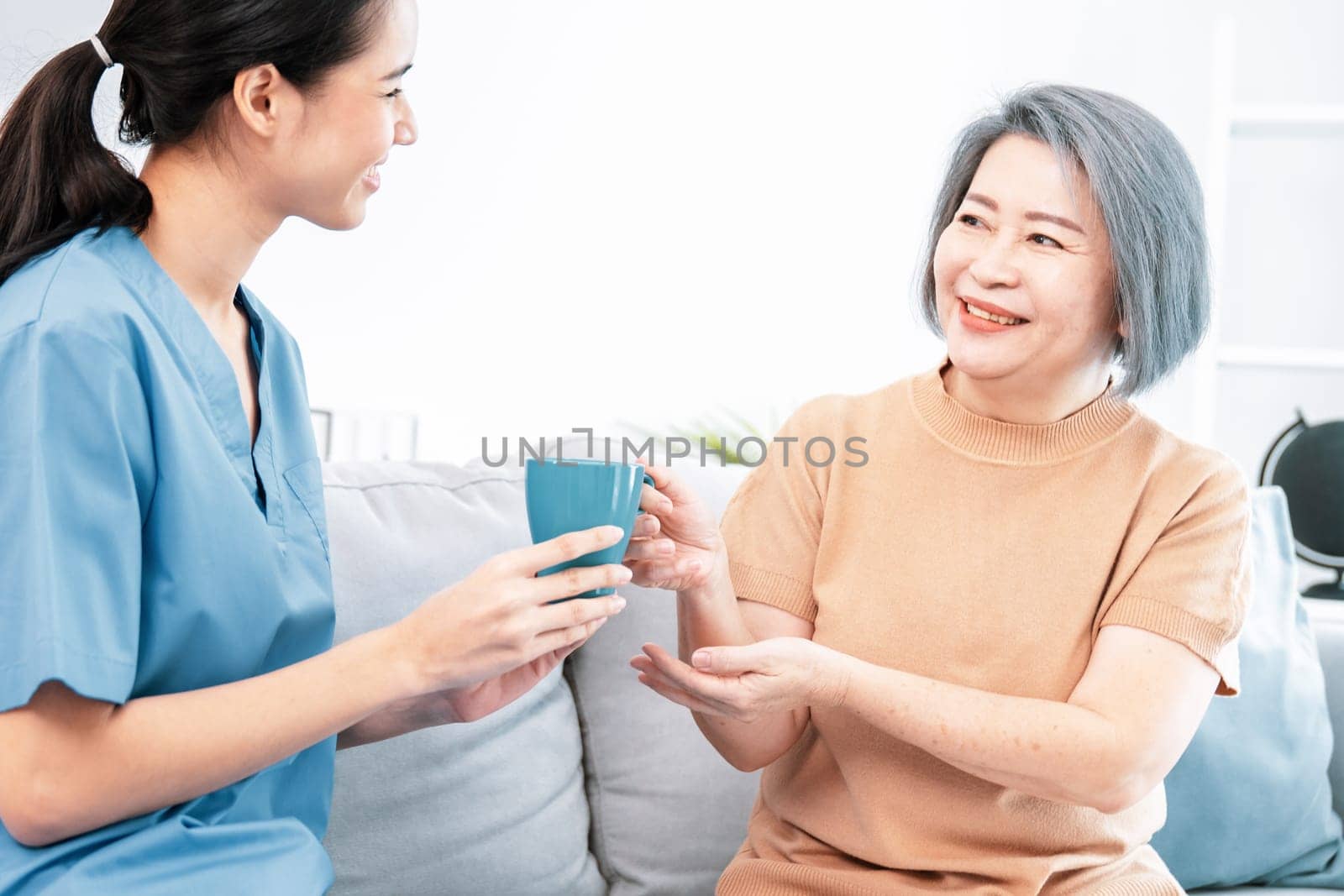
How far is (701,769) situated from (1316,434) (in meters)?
1.82

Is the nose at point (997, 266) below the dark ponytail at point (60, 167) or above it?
below

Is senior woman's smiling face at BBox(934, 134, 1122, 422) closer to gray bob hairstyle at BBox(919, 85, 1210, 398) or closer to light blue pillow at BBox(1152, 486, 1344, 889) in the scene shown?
gray bob hairstyle at BBox(919, 85, 1210, 398)

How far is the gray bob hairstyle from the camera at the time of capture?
1320mm

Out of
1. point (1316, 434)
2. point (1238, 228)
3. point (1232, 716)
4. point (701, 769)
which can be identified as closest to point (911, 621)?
point (701, 769)

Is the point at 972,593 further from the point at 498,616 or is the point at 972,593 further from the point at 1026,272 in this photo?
the point at 498,616

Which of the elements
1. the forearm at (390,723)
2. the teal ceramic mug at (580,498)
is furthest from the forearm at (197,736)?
the forearm at (390,723)

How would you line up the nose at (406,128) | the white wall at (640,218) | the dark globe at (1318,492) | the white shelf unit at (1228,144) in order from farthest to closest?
the white wall at (640,218)
the white shelf unit at (1228,144)
the dark globe at (1318,492)
the nose at (406,128)

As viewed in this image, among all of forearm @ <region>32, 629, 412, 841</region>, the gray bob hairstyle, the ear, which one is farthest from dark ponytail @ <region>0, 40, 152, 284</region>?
the gray bob hairstyle

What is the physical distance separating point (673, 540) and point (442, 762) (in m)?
0.46

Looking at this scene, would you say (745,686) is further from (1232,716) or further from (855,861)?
(1232,716)

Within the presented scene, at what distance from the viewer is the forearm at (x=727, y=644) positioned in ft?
4.32

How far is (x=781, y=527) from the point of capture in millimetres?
1445

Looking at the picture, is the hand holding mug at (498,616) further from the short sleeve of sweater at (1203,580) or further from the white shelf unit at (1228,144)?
the white shelf unit at (1228,144)

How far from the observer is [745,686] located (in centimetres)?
118
